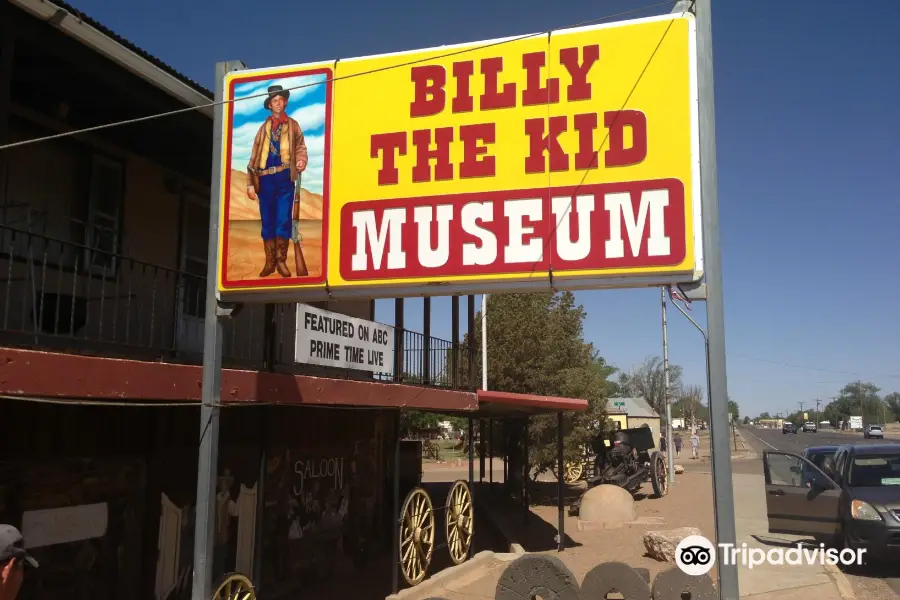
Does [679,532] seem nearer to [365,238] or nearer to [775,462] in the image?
[775,462]

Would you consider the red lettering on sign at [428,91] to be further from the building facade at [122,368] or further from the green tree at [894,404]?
the green tree at [894,404]

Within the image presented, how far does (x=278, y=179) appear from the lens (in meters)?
6.02

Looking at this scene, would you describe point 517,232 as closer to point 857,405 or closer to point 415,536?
point 415,536

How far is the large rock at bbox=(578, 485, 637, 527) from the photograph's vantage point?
17266mm

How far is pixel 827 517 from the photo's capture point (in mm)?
11516

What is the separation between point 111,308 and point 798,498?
34.7 ft

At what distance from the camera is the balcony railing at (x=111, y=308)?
6957mm

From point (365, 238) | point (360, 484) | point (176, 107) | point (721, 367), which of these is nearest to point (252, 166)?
point (365, 238)

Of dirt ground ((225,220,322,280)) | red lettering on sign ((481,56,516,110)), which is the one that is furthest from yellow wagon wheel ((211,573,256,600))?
red lettering on sign ((481,56,516,110))

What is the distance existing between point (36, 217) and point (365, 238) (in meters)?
4.27

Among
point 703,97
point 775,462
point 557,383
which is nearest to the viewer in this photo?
point 703,97

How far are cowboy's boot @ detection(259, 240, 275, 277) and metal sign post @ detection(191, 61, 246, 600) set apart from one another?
0.39m

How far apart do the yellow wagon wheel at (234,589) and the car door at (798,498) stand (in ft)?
29.5

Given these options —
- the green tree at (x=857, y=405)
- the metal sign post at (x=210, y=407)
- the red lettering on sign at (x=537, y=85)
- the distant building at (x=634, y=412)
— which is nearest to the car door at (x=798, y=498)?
the red lettering on sign at (x=537, y=85)
